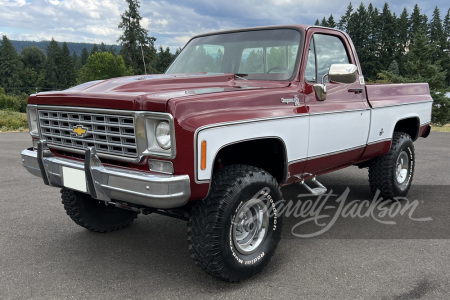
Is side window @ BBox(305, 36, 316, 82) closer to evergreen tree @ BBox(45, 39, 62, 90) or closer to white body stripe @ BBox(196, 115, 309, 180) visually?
white body stripe @ BBox(196, 115, 309, 180)

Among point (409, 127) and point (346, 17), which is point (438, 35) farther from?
point (409, 127)

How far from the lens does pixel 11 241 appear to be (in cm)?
411

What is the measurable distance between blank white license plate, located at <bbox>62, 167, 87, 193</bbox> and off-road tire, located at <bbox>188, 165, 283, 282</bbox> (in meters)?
0.83

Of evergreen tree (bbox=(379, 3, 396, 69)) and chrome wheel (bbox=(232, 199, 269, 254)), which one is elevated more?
evergreen tree (bbox=(379, 3, 396, 69))

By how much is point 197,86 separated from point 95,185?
1251mm

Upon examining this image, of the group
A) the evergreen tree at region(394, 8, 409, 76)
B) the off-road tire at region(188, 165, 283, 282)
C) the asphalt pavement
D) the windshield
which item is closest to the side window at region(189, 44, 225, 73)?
the windshield

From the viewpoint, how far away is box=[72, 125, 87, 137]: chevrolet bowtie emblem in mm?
3113

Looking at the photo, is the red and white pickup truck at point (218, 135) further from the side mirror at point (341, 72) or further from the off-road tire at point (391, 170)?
the off-road tire at point (391, 170)

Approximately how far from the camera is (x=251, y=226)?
343 centimetres

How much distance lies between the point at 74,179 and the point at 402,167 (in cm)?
439

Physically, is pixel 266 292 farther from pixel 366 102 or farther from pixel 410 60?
pixel 410 60

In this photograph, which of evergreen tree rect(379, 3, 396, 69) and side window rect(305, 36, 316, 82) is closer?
side window rect(305, 36, 316, 82)

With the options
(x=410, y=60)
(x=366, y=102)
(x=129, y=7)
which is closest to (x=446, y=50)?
(x=410, y=60)

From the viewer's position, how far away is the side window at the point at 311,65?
3951 millimetres
